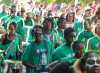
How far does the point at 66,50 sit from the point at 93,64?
30cm

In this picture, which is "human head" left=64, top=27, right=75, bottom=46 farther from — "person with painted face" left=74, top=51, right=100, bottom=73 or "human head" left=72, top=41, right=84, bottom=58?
"person with painted face" left=74, top=51, right=100, bottom=73

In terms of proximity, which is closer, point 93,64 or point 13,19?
point 93,64

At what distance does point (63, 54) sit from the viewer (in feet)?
12.6

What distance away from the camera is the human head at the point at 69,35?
3.80 meters

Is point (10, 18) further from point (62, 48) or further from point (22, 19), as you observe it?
point (62, 48)

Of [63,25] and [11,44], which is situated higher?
[63,25]

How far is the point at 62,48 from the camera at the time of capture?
3.82m

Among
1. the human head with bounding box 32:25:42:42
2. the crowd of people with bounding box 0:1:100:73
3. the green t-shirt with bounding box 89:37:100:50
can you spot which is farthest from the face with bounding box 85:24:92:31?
the human head with bounding box 32:25:42:42

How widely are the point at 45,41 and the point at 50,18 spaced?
0.76 feet

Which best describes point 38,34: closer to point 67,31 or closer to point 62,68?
point 67,31

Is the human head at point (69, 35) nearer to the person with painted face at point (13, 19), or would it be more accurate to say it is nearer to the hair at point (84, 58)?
the hair at point (84, 58)

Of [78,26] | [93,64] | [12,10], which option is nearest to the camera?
[93,64]

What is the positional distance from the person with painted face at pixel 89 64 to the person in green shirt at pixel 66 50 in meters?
0.10

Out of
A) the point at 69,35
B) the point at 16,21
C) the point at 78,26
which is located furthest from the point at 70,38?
the point at 16,21
